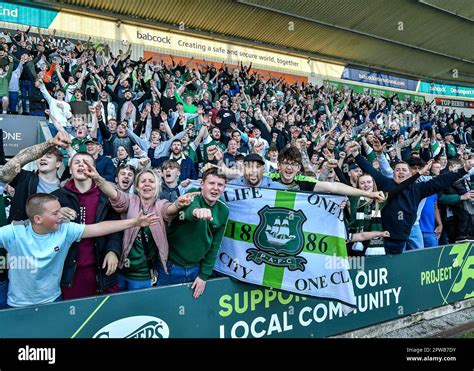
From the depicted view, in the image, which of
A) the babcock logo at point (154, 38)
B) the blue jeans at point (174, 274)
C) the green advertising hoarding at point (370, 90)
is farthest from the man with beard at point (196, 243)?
the green advertising hoarding at point (370, 90)

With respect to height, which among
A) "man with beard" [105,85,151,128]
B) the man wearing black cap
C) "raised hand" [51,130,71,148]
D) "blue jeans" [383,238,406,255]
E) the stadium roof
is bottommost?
"blue jeans" [383,238,406,255]

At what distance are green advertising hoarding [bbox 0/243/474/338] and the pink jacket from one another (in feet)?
Result: 1.17

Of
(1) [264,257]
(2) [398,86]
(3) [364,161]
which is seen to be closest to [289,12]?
(2) [398,86]

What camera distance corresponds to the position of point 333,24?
2542 cm

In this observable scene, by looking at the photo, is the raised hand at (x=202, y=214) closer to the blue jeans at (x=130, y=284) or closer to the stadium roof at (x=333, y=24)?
the blue jeans at (x=130, y=284)

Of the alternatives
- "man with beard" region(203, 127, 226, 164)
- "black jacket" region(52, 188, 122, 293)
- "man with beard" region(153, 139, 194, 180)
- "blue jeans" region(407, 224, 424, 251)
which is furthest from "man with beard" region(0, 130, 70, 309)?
"man with beard" region(203, 127, 226, 164)

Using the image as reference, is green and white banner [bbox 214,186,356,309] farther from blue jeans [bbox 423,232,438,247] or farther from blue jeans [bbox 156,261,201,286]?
blue jeans [bbox 423,232,438,247]

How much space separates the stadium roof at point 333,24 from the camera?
2142cm

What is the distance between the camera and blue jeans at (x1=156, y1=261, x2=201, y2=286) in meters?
3.62

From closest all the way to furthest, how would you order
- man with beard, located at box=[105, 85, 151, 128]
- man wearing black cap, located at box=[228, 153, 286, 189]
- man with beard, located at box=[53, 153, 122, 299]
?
1. man with beard, located at box=[53, 153, 122, 299]
2. man wearing black cap, located at box=[228, 153, 286, 189]
3. man with beard, located at box=[105, 85, 151, 128]

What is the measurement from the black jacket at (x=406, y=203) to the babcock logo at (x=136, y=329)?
3.09m

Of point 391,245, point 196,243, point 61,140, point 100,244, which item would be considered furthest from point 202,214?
point 391,245
